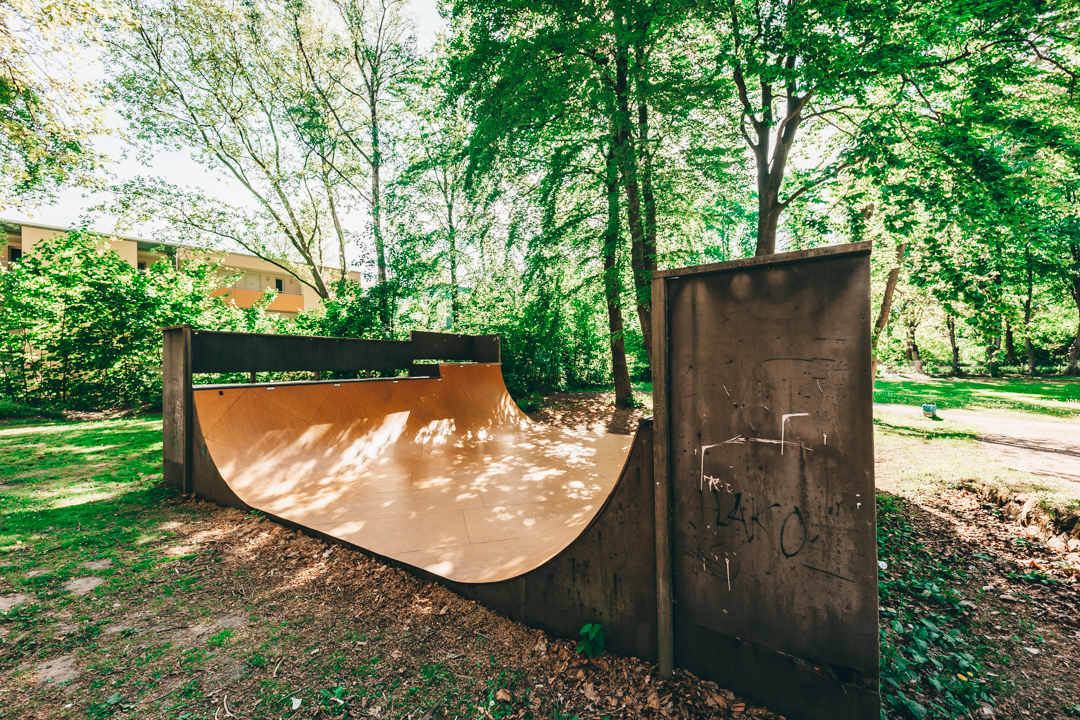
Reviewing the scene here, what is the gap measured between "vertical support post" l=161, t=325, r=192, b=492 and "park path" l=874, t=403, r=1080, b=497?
8.83m

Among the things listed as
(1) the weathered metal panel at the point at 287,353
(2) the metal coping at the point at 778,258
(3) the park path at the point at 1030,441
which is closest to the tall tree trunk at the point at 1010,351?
(3) the park path at the point at 1030,441

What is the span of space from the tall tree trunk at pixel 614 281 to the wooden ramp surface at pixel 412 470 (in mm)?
3628

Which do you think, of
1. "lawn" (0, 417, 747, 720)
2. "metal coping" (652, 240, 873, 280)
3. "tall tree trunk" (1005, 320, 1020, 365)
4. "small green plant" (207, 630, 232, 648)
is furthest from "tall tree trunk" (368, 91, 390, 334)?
"tall tree trunk" (1005, 320, 1020, 365)

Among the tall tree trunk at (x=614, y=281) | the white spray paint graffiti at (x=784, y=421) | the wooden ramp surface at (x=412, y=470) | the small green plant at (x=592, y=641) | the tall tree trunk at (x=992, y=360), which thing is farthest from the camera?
the tall tree trunk at (x=992, y=360)

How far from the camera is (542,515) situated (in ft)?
12.7

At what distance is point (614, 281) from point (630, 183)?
226 centimetres

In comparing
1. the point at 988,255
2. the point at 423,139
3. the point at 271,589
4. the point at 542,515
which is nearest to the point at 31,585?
the point at 271,589

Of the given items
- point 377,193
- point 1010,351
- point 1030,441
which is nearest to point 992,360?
point 1010,351

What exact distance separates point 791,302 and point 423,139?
48.6ft

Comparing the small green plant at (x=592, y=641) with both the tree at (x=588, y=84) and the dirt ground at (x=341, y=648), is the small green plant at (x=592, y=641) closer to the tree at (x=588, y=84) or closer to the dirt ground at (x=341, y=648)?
the dirt ground at (x=341, y=648)

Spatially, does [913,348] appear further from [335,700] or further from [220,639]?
[220,639]

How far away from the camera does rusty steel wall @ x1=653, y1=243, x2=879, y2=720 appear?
168cm

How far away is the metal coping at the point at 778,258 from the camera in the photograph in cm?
162

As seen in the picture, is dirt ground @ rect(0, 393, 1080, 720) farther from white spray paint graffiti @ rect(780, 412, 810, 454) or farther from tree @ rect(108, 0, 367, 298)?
tree @ rect(108, 0, 367, 298)
